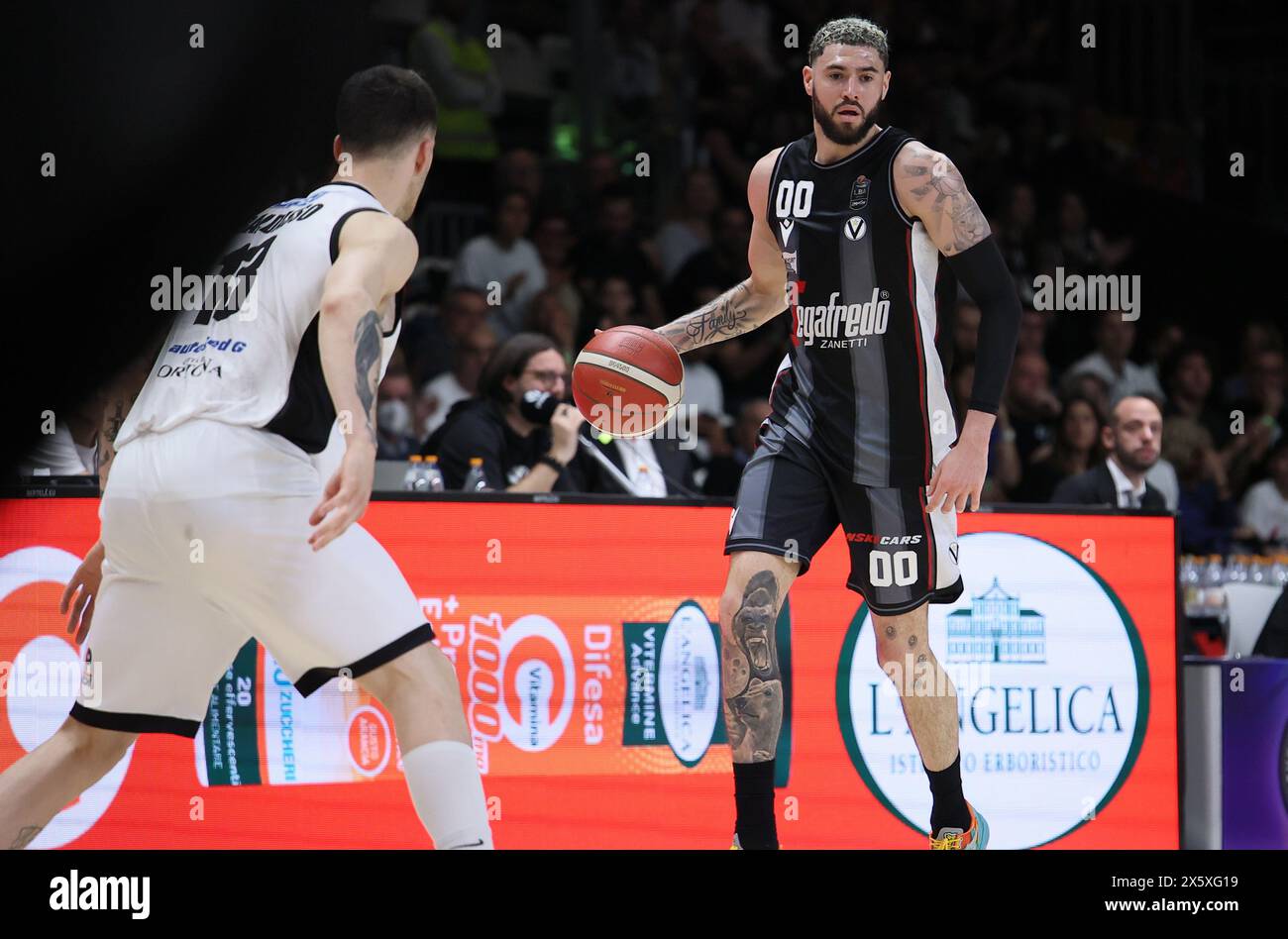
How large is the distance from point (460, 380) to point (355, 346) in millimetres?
4833

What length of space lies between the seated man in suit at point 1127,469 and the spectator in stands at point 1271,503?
7.62 feet

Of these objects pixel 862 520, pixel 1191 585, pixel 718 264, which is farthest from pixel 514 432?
pixel 718 264

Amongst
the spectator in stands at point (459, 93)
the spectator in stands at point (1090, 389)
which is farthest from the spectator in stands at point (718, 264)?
the spectator in stands at point (1090, 389)

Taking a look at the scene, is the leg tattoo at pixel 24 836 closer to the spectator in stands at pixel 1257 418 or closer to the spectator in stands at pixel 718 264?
the spectator in stands at pixel 718 264

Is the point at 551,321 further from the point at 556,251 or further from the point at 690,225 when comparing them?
the point at 690,225

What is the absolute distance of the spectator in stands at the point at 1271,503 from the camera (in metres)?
9.58

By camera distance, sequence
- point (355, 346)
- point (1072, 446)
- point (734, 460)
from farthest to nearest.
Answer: point (734, 460), point (1072, 446), point (355, 346)

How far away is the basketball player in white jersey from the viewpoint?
12.7ft

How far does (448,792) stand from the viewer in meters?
3.96

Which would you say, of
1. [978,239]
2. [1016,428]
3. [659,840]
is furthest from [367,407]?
[1016,428]

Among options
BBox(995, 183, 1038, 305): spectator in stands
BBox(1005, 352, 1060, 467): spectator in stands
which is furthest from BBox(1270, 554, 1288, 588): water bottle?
BBox(995, 183, 1038, 305): spectator in stands

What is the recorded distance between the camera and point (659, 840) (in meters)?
5.85

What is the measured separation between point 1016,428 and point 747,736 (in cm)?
522
